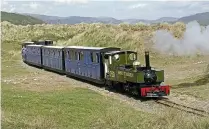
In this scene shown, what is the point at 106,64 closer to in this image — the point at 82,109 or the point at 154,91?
the point at 154,91

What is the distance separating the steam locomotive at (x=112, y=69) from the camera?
950 inches

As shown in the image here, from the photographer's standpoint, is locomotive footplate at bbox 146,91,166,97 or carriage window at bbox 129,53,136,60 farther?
carriage window at bbox 129,53,136,60

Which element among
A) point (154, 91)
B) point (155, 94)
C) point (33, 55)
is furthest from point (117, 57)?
point (33, 55)

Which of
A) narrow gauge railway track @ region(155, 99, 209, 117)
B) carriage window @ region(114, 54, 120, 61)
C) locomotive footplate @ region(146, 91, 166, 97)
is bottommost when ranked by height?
narrow gauge railway track @ region(155, 99, 209, 117)

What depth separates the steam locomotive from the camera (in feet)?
79.2

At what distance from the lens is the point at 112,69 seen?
1081 inches

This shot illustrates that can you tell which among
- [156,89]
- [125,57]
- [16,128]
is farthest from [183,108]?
[16,128]

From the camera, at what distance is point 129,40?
60594 millimetres

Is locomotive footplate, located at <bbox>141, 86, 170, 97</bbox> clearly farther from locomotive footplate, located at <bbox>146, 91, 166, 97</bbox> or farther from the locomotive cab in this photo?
the locomotive cab

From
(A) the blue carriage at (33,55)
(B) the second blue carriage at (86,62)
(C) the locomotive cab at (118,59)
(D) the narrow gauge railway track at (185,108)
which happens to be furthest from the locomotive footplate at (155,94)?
(A) the blue carriage at (33,55)

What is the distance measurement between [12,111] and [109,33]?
52.7m

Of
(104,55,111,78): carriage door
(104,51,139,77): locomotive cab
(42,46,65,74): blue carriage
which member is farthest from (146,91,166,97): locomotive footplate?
(42,46,65,74): blue carriage

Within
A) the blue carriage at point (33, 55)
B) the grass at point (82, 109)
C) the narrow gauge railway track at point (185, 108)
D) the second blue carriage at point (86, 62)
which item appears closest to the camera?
the grass at point (82, 109)

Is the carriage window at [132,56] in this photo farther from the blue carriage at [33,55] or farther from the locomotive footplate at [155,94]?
the blue carriage at [33,55]
